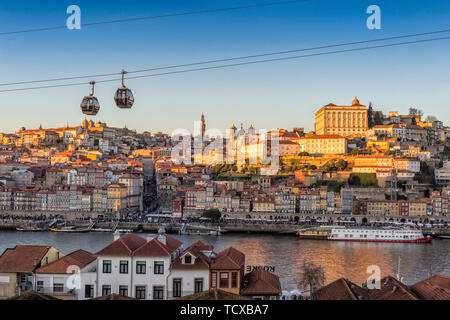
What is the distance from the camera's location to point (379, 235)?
22219 mm

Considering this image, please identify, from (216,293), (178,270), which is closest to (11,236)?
(178,270)

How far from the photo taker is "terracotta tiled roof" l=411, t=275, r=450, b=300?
18.7 feet

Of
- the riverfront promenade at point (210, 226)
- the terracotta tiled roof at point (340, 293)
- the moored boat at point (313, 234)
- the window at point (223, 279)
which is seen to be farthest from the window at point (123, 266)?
the riverfront promenade at point (210, 226)

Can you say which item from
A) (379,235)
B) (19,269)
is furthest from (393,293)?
(379,235)

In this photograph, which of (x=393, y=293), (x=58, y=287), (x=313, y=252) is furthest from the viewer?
(x=313, y=252)

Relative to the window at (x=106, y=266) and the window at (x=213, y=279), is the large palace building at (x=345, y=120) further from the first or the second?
the window at (x=106, y=266)

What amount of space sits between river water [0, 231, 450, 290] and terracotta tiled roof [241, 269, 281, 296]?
4462mm

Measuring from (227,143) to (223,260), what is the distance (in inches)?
1547

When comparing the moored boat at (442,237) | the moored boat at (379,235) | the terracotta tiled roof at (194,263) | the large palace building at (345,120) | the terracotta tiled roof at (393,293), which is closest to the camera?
the terracotta tiled roof at (393,293)

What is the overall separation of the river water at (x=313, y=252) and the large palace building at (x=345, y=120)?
20.7m

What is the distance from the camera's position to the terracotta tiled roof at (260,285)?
20.2 feet

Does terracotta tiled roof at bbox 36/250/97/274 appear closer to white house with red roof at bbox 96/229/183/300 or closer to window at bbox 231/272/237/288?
white house with red roof at bbox 96/229/183/300

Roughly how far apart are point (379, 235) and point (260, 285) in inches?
680

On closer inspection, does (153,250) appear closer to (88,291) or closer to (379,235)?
(88,291)
